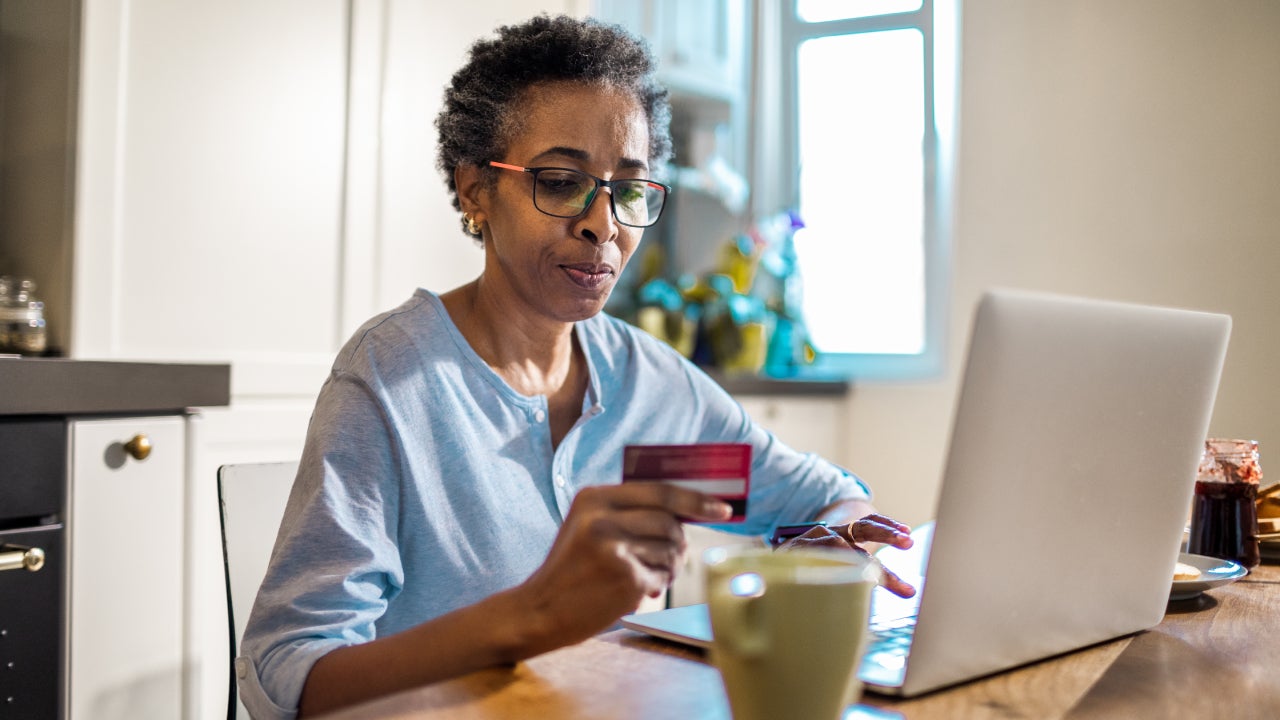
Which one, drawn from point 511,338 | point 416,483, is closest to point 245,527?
point 416,483

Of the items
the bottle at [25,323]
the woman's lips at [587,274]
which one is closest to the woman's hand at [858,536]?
the woman's lips at [587,274]

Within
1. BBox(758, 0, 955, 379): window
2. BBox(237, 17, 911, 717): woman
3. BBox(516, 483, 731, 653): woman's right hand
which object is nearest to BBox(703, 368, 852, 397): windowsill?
BBox(758, 0, 955, 379): window

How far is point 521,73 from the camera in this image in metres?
1.22

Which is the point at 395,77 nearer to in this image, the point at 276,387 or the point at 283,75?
the point at 283,75

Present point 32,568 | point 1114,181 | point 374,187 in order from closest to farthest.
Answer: point 32,568
point 374,187
point 1114,181

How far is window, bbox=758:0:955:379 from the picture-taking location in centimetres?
324

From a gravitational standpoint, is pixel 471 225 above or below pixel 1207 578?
above

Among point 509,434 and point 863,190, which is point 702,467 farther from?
point 863,190

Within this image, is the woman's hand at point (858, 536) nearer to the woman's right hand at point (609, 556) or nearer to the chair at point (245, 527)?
the woman's right hand at point (609, 556)

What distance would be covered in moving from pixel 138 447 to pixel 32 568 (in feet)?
0.71

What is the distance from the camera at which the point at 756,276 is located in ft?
11.4

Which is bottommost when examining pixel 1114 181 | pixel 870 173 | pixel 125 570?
pixel 125 570

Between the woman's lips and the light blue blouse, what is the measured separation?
0.13 m

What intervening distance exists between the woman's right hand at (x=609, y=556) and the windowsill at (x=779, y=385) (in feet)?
6.45
